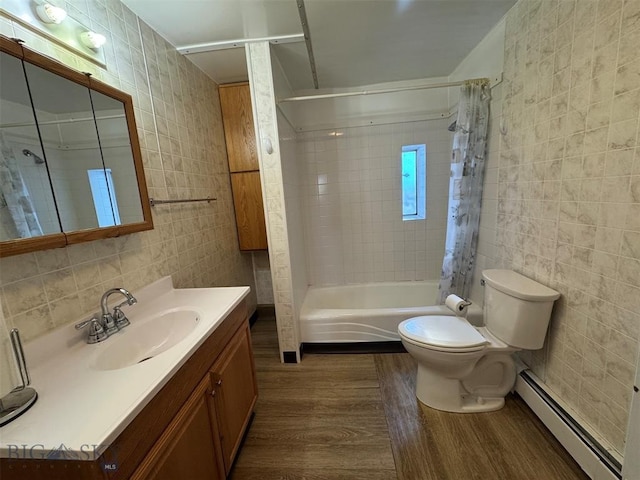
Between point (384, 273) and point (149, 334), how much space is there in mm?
2247

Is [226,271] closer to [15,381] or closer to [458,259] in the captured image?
[15,381]

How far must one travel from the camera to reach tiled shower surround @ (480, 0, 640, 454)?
1007mm

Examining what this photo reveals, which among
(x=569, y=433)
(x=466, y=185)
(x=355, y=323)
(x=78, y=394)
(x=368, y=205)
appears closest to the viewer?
(x=78, y=394)

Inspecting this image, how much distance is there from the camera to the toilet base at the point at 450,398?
1.57 metres

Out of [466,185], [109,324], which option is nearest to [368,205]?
[466,185]

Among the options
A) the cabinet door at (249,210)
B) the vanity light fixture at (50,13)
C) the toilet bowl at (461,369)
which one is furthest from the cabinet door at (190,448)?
the cabinet door at (249,210)

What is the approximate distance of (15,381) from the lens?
27.2 inches

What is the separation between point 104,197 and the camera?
1147mm

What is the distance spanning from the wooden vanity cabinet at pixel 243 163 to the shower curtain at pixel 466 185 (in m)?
1.68

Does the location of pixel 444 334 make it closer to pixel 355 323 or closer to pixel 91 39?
pixel 355 323

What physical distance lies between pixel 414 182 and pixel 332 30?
1598 millimetres

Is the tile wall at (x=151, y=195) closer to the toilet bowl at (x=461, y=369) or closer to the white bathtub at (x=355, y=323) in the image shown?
the white bathtub at (x=355, y=323)

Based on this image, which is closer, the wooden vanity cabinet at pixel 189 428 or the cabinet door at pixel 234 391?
the wooden vanity cabinet at pixel 189 428

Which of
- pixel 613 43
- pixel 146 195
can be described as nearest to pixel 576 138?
pixel 613 43
